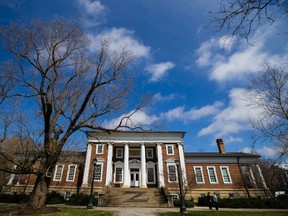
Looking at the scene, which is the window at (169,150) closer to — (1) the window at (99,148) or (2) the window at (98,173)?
(1) the window at (99,148)

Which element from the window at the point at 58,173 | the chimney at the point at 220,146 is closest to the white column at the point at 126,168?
the window at the point at 58,173

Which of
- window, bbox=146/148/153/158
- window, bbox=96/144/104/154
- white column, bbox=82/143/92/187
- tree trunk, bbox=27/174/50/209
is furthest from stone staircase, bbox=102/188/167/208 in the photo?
tree trunk, bbox=27/174/50/209

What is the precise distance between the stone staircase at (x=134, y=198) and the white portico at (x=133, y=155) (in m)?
3.69

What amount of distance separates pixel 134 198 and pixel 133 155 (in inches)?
412

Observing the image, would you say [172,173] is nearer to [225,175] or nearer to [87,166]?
[225,175]

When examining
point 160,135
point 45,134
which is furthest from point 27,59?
point 160,135

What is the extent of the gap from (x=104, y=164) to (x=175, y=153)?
1155cm

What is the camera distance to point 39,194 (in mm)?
11102

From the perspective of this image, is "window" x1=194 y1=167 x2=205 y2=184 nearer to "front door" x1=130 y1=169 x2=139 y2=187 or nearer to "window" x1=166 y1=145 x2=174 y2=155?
"window" x1=166 y1=145 x2=174 y2=155

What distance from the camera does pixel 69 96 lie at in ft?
46.9

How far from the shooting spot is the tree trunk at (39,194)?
10.8 meters

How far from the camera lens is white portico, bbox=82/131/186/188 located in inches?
1081

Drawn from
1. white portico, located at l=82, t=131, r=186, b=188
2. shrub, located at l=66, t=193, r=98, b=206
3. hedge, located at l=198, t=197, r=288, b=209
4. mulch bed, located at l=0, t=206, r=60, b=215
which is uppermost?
white portico, located at l=82, t=131, r=186, b=188

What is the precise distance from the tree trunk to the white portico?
50.9ft
